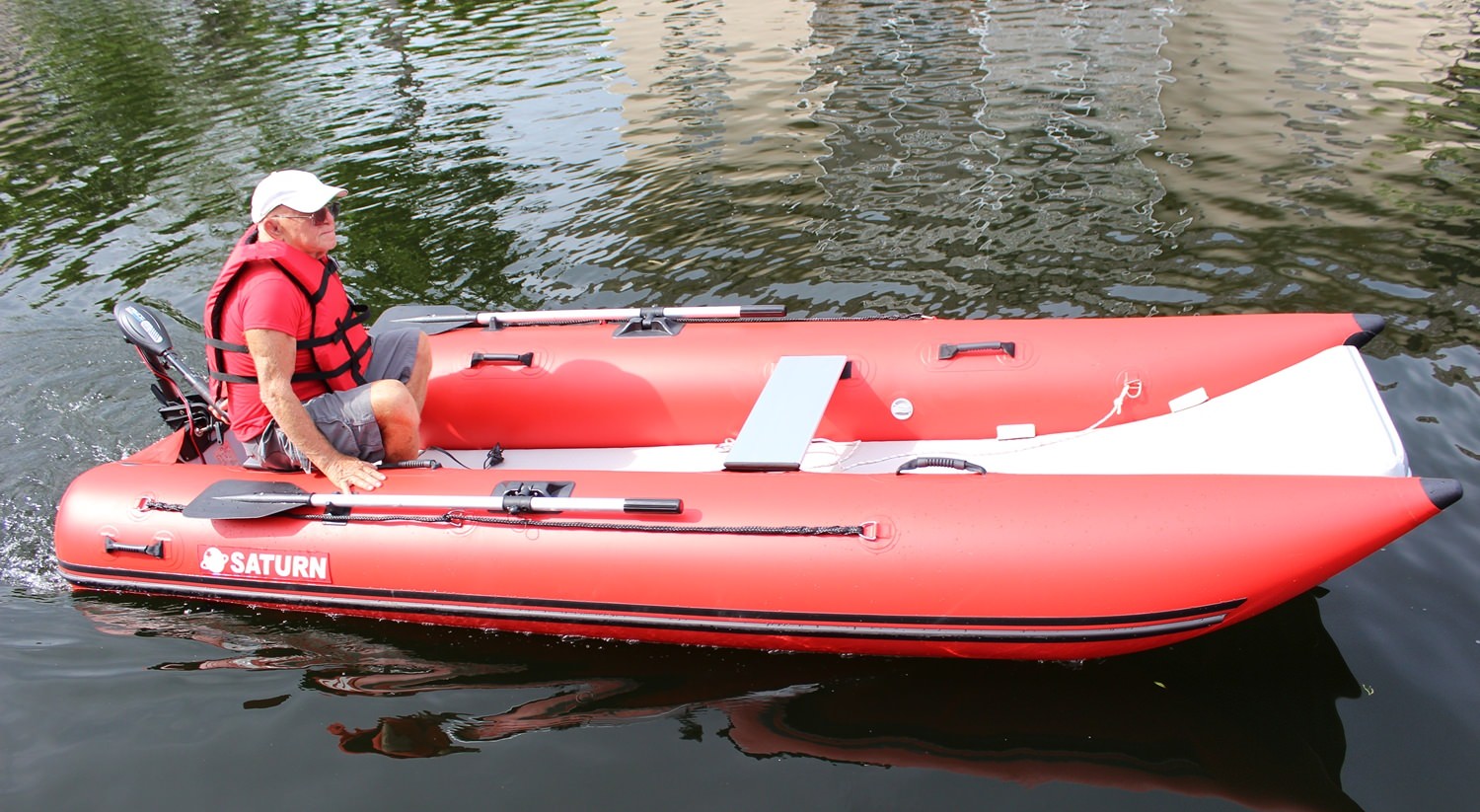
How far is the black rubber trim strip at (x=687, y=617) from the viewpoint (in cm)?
311

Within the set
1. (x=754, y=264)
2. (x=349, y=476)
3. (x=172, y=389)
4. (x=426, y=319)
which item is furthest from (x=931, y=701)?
(x=754, y=264)

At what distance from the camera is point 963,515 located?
10.6ft

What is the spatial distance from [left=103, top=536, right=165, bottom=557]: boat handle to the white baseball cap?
127 centimetres

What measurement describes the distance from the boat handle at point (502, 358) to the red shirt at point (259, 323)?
0.73 meters

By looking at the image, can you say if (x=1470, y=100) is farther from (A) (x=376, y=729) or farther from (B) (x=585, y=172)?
(A) (x=376, y=729)

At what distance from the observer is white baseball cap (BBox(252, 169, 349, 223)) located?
3.53 metres

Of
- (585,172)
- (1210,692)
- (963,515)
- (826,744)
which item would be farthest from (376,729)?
(585,172)

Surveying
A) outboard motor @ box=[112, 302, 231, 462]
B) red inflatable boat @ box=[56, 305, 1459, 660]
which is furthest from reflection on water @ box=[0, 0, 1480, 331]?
outboard motor @ box=[112, 302, 231, 462]

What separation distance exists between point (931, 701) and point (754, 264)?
11.6 ft

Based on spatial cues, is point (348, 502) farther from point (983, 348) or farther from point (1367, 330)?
point (1367, 330)

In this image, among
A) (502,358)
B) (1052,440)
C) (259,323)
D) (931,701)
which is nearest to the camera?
(931,701)

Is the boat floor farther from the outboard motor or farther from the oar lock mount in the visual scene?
the outboard motor

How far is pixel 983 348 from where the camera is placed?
4.07 m

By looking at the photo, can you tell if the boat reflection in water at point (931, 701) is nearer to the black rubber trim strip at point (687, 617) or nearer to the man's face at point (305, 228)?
the black rubber trim strip at point (687, 617)
